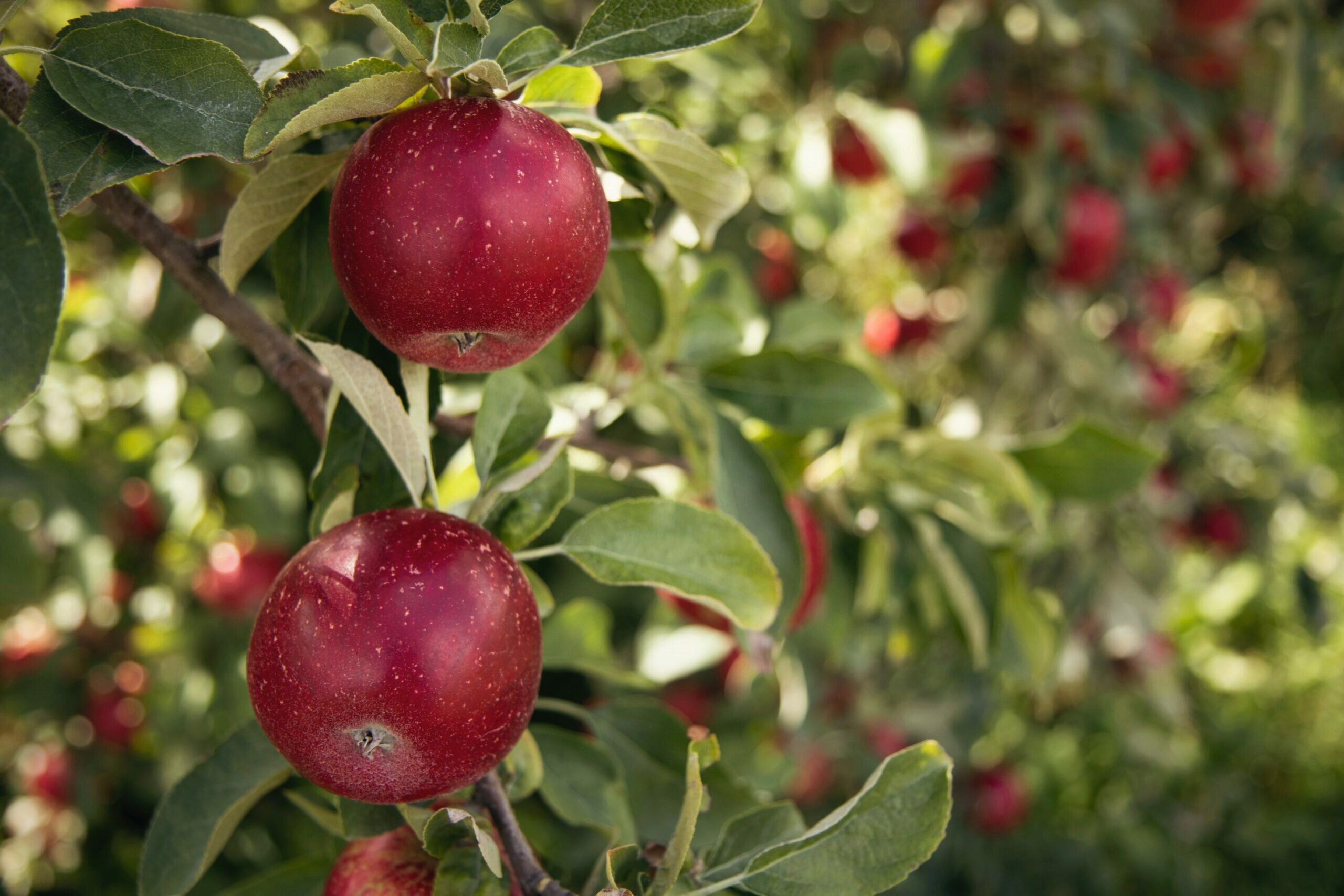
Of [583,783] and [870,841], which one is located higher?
[870,841]

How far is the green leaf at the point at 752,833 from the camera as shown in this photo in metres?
0.56

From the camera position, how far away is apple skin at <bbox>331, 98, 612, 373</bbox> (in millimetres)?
435

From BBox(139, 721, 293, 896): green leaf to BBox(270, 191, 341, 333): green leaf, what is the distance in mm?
244

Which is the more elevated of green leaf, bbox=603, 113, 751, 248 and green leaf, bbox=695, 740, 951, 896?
green leaf, bbox=603, 113, 751, 248

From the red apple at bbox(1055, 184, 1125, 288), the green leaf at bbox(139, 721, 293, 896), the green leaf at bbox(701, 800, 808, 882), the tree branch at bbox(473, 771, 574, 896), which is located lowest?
the red apple at bbox(1055, 184, 1125, 288)

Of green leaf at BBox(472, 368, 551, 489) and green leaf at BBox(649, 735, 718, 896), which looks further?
green leaf at BBox(472, 368, 551, 489)

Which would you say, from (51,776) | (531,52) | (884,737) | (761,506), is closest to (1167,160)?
(884,737)

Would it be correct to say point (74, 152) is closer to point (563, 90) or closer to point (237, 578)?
point (563, 90)

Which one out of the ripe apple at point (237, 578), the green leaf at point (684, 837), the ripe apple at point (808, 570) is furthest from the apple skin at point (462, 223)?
the ripe apple at point (237, 578)

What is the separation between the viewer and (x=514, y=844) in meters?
0.52

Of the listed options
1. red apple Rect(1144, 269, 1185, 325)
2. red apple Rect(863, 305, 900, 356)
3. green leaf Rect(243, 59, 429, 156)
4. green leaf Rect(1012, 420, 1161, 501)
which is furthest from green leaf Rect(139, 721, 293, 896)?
red apple Rect(1144, 269, 1185, 325)

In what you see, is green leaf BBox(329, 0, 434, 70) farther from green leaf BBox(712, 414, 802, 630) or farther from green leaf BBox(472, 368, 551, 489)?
green leaf BBox(712, 414, 802, 630)

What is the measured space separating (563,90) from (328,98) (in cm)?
16

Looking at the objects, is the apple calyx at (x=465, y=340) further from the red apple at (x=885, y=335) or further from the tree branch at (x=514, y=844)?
the red apple at (x=885, y=335)
